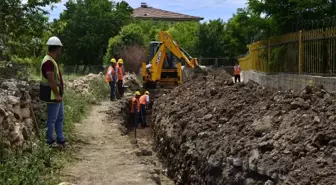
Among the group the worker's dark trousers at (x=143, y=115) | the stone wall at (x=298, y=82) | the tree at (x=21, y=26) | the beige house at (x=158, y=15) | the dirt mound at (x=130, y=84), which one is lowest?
the worker's dark trousers at (x=143, y=115)

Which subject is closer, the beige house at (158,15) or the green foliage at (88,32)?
the green foliage at (88,32)

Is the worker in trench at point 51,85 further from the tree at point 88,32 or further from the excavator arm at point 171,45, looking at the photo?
the tree at point 88,32

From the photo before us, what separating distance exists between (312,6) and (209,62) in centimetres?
3260

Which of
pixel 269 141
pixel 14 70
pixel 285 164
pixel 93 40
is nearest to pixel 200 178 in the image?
pixel 269 141

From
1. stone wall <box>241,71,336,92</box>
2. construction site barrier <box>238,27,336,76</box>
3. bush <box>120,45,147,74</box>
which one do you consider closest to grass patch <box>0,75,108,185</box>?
stone wall <box>241,71,336,92</box>

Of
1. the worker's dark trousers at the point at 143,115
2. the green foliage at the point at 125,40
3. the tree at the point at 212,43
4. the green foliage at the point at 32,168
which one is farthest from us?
the tree at the point at 212,43

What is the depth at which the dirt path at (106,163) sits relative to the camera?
754 centimetres

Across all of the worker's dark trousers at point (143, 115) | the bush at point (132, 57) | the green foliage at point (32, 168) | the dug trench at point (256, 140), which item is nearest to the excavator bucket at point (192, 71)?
the worker's dark trousers at point (143, 115)

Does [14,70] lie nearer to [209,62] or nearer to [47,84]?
[47,84]

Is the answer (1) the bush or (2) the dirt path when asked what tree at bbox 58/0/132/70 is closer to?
Answer: (1) the bush

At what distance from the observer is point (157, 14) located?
83750 mm

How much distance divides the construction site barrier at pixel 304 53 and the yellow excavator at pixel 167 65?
6121 millimetres

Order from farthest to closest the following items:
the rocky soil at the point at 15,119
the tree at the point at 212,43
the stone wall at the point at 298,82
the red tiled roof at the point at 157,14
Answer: the red tiled roof at the point at 157,14 → the tree at the point at 212,43 → the stone wall at the point at 298,82 → the rocky soil at the point at 15,119

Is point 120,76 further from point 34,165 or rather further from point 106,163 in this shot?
point 34,165
